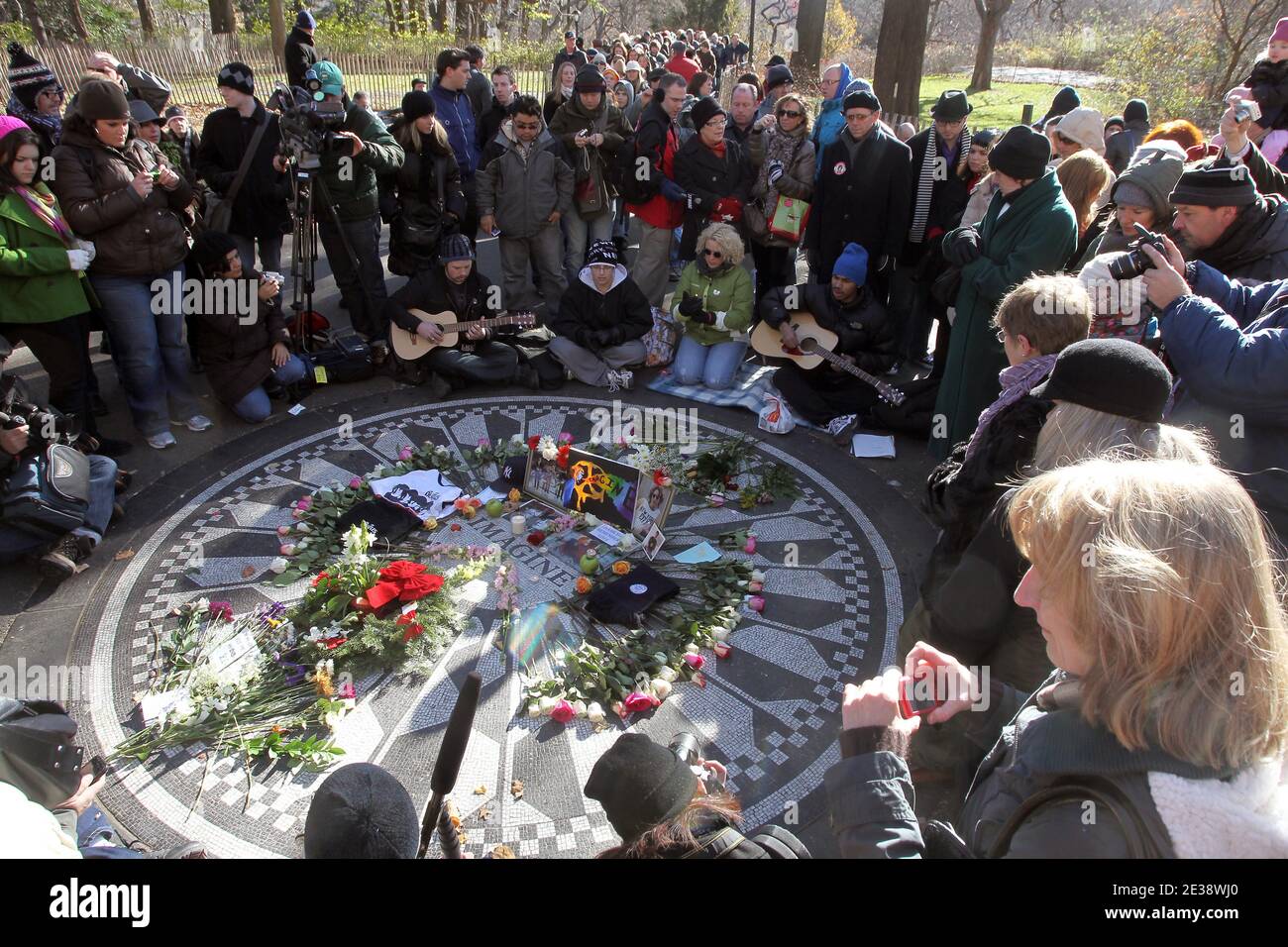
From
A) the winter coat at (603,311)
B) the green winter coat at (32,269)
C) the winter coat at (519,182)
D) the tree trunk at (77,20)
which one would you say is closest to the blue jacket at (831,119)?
the winter coat at (603,311)

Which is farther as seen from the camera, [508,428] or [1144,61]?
[1144,61]

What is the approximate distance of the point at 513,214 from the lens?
26.5ft

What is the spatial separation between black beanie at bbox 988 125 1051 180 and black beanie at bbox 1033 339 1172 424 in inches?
105

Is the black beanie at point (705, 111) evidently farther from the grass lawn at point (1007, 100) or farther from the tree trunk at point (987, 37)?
the tree trunk at point (987, 37)

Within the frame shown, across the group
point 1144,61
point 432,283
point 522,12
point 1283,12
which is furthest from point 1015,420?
point 522,12

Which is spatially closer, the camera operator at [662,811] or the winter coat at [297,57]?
the camera operator at [662,811]

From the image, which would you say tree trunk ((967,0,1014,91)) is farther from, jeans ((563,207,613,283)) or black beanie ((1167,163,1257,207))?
black beanie ((1167,163,1257,207))

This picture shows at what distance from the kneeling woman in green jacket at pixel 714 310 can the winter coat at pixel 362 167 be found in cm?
295

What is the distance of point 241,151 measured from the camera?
281 inches

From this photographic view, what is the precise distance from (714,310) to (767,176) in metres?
1.57

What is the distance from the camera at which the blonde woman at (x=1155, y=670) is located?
52.2 inches

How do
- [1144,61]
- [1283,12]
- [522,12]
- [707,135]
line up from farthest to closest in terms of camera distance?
[522,12], [1144,61], [1283,12], [707,135]
